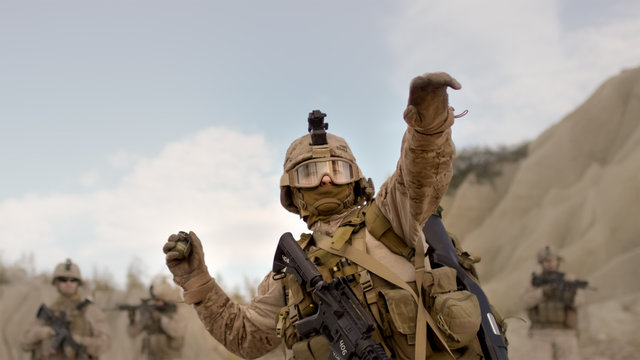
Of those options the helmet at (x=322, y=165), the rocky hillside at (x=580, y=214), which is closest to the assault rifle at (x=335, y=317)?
the helmet at (x=322, y=165)

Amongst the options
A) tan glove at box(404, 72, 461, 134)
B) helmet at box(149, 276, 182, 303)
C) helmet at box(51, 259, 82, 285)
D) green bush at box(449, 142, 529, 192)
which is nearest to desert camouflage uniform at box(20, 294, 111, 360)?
helmet at box(51, 259, 82, 285)

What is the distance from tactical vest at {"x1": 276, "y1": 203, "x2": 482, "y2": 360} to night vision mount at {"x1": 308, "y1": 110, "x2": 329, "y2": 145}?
19.2 inches

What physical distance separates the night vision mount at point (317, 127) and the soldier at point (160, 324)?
712 centimetres

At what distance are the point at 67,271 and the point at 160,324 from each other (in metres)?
1.78

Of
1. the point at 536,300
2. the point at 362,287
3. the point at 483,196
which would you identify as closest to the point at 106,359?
the point at 536,300

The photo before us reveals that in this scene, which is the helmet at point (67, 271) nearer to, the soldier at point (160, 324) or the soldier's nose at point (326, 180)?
the soldier at point (160, 324)

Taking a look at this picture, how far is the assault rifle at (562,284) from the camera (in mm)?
7766

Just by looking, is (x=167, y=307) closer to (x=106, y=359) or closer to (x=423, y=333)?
(x=106, y=359)

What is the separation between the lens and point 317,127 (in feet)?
9.81

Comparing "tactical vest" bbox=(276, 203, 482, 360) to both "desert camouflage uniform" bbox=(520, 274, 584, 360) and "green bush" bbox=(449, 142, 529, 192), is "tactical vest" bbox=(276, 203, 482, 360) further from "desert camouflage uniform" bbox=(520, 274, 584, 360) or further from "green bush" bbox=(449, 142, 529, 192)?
"green bush" bbox=(449, 142, 529, 192)

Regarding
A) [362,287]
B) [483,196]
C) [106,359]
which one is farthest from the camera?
[483,196]

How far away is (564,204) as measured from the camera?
13.3 meters

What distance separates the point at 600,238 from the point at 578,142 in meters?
3.17

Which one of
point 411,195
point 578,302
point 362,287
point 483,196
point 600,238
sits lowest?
point 362,287
